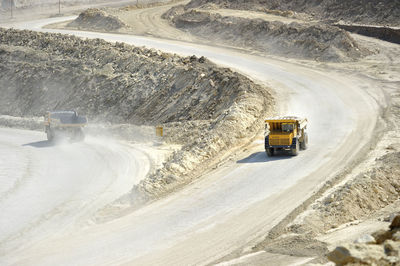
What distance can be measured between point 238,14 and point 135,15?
15.5m

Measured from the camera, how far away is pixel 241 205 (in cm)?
1962

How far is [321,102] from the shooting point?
34.5 meters

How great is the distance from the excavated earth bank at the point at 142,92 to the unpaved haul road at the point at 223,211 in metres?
1.78

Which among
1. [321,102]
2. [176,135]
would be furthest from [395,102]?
[176,135]

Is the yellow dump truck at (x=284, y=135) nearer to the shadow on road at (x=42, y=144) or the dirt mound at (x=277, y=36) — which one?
the shadow on road at (x=42, y=144)

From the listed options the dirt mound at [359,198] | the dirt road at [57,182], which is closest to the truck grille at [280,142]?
the dirt mound at [359,198]

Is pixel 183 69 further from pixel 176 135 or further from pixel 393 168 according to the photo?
pixel 393 168

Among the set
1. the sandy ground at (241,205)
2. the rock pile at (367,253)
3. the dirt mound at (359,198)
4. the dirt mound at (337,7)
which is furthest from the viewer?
the dirt mound at (337,7)

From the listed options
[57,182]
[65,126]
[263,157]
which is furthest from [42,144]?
[263,157]

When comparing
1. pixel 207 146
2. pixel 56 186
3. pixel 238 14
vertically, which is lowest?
pixel 56 186

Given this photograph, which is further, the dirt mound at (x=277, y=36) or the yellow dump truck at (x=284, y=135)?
the dirt mound at (x=277, y=36)

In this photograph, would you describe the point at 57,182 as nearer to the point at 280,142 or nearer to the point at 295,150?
the point at 280,142

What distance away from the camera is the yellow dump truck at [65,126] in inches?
1316

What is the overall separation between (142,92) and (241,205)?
2196 cm
